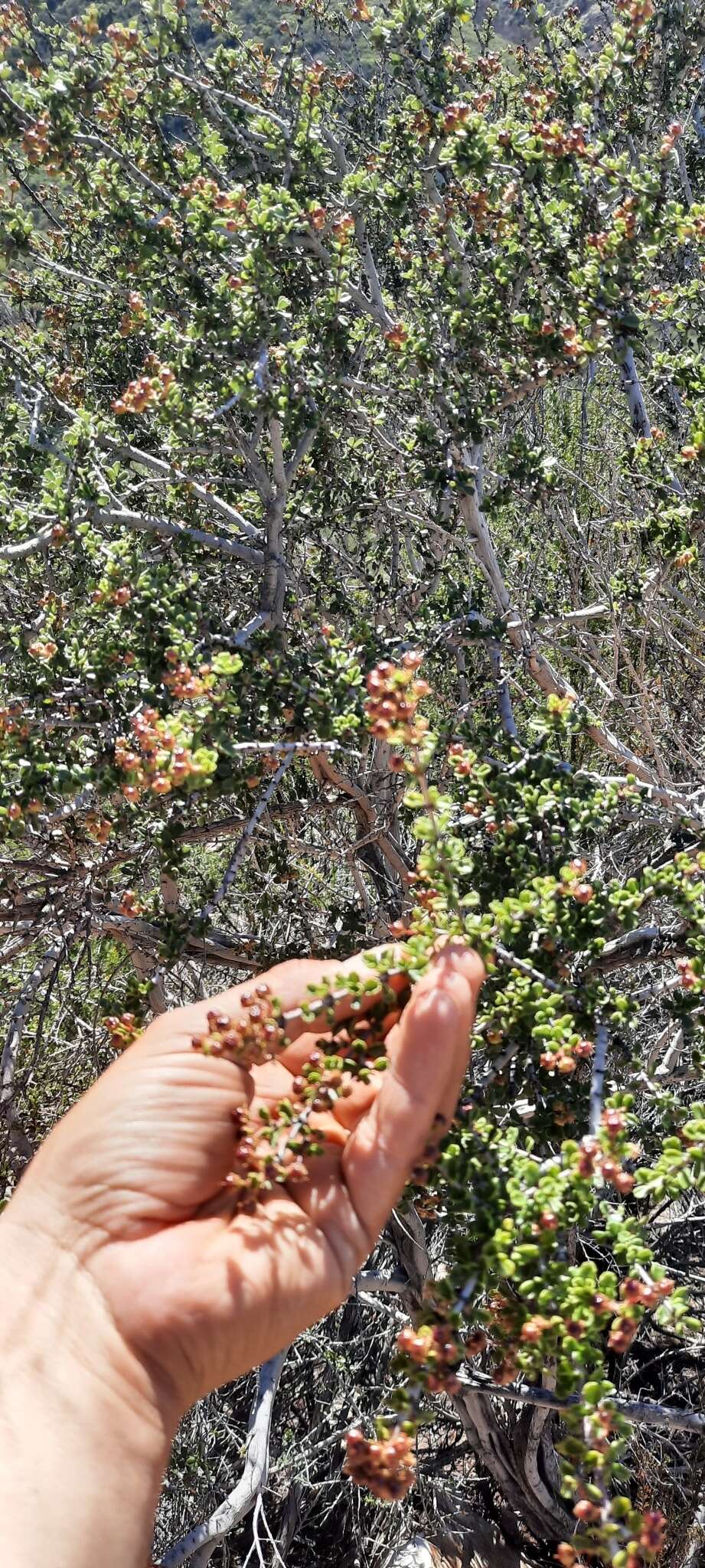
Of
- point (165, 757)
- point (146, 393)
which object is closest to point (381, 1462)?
point (165, 757)

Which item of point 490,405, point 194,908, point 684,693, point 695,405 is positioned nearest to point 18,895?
point 194,908

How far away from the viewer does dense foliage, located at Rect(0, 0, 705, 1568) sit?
1.83 meters

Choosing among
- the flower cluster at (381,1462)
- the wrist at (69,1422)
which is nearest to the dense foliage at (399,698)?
the flower cluster at (381,1462)

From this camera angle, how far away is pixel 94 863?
279 centimetres

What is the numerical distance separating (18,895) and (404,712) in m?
1.78

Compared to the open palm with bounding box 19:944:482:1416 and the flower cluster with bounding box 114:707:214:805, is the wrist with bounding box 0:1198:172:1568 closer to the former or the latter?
the open palm with bounding box 19:944:482:1416

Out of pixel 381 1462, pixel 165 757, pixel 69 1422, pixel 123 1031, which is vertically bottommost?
pixel 69 1422

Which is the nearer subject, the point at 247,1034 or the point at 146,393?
the point at 247,1034

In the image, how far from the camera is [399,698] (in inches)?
70.7

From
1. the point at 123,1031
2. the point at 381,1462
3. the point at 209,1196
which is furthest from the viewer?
the point at 123,1031

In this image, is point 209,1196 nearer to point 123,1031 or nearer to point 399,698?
point 123,1031

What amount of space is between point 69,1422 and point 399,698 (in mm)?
1409

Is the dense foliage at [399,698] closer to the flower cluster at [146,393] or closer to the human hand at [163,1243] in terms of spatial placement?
the flower cluster at [146,393]

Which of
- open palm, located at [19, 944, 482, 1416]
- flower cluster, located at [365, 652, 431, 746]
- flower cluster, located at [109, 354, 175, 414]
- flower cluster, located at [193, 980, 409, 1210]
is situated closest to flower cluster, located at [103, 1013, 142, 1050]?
open palm, located at [19, 944, 482, 1416]
